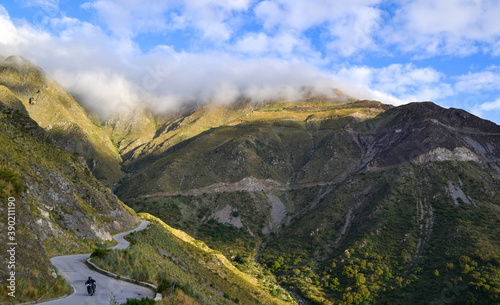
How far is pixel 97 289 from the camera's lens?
15.7 meters

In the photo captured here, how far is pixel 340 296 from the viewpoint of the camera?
205ft

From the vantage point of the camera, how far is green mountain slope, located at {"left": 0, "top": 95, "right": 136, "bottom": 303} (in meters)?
13.0

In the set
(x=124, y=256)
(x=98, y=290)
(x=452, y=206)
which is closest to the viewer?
(x=98, y=290)

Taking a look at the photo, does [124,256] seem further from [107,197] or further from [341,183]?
[341,183]

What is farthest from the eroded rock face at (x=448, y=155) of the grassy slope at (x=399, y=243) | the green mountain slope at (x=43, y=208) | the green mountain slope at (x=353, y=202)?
the green mountain slope at (x=43, y=208)

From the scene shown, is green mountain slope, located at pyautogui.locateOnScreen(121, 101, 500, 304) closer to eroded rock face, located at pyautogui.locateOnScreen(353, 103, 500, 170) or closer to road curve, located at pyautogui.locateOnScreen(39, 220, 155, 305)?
eroded rock face, located at pyautogui.locateOnScreen(353, 103, 500, 170)

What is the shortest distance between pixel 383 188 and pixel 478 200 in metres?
26.9

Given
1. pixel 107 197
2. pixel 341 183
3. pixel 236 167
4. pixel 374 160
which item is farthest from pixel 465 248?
pixel 236 167

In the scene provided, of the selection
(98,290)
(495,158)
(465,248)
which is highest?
(495,158)

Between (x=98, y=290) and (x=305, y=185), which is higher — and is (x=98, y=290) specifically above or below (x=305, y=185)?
below

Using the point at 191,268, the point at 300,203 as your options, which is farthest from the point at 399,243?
the point at 191,268

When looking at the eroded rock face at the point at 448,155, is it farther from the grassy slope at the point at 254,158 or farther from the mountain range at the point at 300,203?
the grassy slope at the point at 254,158

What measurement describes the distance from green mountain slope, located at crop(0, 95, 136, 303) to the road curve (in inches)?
33.6

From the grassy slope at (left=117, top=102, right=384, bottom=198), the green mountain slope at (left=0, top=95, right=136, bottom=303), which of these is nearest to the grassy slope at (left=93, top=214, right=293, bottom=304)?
the green mountain slope at (left=0, top=95, right=136, bottom=303)
